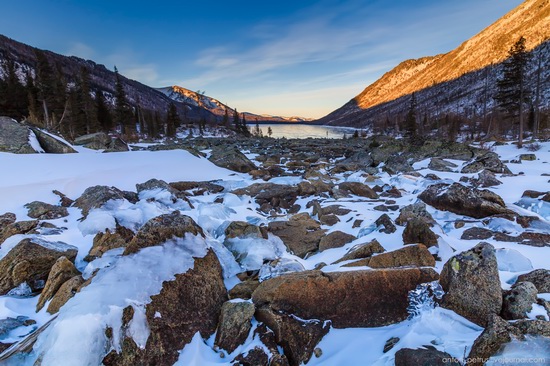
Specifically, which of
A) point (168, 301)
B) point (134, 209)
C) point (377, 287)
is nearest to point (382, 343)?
point (377, 287)

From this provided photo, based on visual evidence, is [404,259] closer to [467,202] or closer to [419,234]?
A: [419,234]

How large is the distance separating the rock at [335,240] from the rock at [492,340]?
4149 mm

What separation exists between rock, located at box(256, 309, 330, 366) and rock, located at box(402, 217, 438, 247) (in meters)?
3.20

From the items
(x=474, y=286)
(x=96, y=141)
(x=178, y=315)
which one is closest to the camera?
(x=474, y=286)

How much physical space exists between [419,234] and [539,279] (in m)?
2.04

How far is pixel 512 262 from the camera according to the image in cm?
453

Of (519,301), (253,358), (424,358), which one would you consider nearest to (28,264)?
(253,358)

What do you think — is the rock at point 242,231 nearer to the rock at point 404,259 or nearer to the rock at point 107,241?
the rock at point 107,241

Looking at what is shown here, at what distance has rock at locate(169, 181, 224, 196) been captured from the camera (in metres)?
11.2

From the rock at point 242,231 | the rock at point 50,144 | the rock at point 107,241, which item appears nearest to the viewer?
the rock at point 107,241

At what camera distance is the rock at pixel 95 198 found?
23.6 ft

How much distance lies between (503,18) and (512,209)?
763ft

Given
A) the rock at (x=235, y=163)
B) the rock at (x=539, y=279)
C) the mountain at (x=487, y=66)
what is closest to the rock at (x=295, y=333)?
the rock at (x=539, y=279)

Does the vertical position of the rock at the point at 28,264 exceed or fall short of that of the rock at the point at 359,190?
it exceeds it
